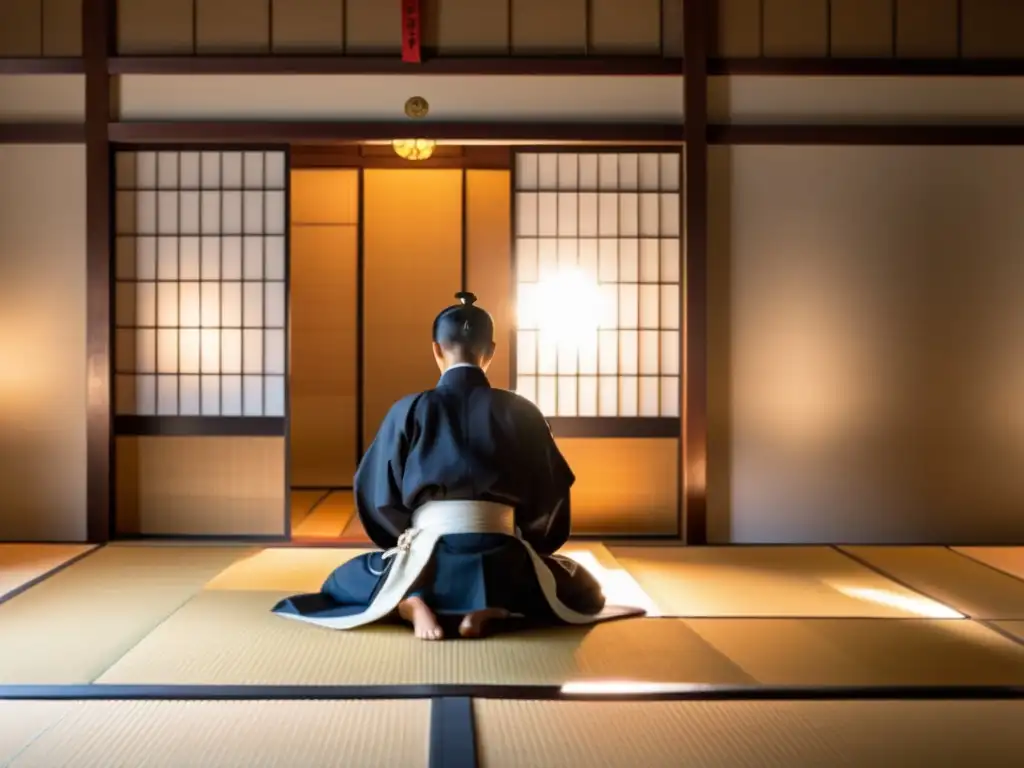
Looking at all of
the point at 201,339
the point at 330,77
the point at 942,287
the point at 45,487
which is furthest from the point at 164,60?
the point at 942,287

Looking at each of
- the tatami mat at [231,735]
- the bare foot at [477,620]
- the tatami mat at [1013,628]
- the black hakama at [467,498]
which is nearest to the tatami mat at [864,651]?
the tatami mat at [1013,628]

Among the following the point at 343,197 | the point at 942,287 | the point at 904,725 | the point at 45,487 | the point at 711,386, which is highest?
the point at 343,197

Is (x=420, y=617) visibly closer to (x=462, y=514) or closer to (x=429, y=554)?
→ (x=429, y=554)

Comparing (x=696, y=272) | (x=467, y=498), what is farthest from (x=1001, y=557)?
(x=467, y=498)

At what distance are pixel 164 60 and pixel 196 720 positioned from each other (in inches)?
140

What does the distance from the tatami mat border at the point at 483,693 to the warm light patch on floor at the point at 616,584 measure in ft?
2.89

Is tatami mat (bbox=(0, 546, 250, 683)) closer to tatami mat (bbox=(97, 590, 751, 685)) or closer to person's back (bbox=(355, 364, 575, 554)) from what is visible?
tatami mat (bbox=(97, 590, 751, 685))

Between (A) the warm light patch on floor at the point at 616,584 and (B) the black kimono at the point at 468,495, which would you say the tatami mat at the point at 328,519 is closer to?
(A) the warm light patch on floor at the point at 616,584

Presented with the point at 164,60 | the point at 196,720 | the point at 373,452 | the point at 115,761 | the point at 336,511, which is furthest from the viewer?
the point at 336,511

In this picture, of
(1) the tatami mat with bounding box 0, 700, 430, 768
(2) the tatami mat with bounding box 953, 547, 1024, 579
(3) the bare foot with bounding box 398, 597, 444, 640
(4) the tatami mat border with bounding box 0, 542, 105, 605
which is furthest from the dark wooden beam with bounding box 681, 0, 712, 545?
(4) the tatami mat border with bounding box 0, 542, 105, 605

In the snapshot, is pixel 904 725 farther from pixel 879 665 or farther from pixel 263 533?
pixel 263 533

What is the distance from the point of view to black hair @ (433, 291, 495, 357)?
3.30m

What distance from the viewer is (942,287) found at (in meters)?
4.93

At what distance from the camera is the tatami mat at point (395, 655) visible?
2.67 metres
